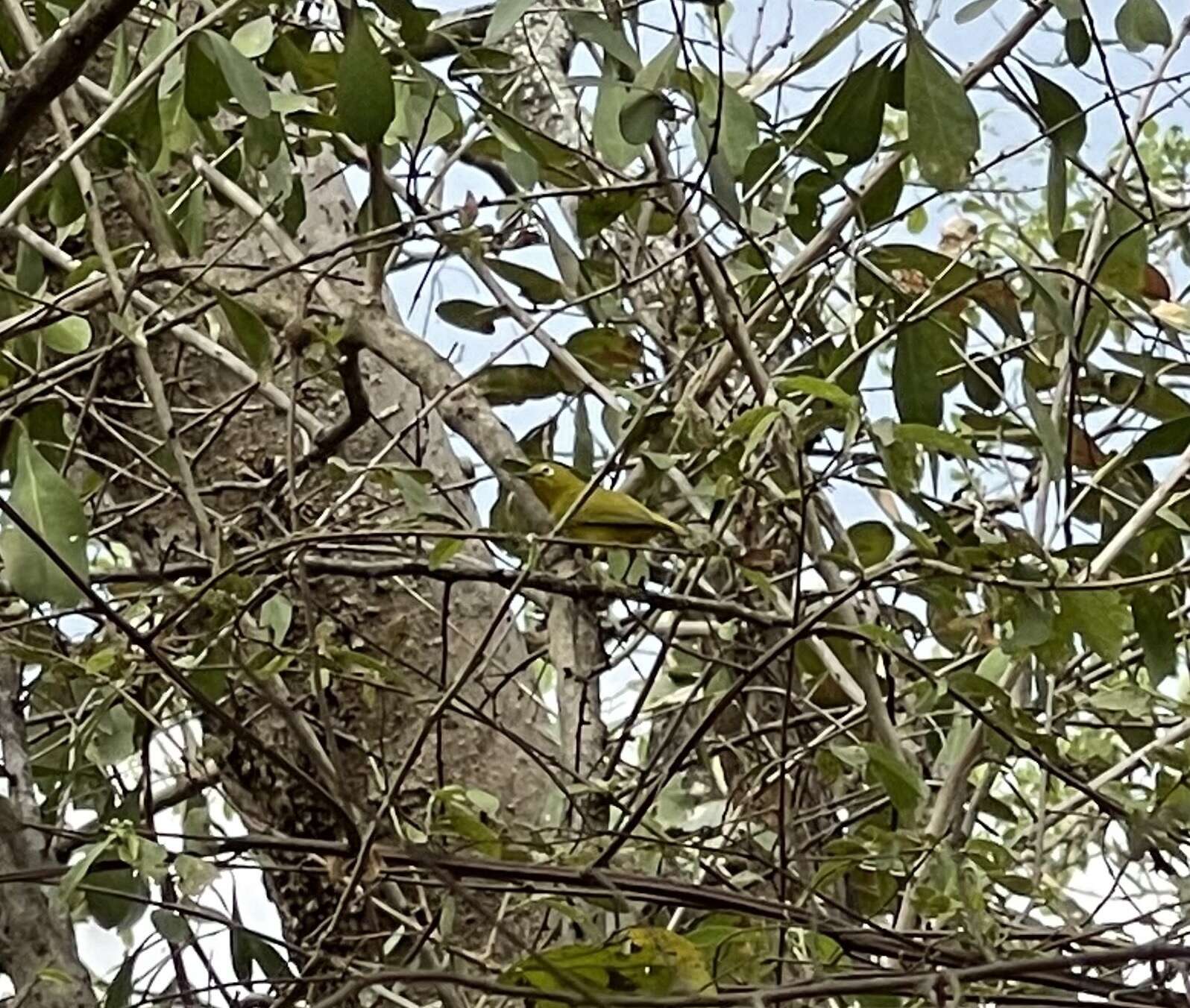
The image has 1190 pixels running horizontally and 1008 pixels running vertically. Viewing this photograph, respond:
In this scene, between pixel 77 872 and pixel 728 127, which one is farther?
pixel 728 127

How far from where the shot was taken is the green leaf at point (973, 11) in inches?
30.8

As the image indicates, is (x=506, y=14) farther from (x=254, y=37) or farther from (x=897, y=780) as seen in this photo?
(x=897, y=780)

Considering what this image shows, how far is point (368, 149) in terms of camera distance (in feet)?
2.64

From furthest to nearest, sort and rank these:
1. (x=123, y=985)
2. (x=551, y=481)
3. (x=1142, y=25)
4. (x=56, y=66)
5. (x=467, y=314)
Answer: (x=467, y=314)
(x=551, y=481)
(x=123, y=985)
(x=1142, y=25)
(x=56, y=66)

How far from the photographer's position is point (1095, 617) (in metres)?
0.76

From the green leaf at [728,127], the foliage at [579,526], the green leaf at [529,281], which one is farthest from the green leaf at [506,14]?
the green leaf at [529,281]

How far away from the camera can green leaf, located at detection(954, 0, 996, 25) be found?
782mm

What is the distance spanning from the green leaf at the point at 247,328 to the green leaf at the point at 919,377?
0.31 metres

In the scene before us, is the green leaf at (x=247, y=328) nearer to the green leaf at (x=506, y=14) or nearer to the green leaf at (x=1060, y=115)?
the green leaf at (x=506, y=14)

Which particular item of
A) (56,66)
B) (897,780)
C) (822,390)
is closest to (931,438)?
(822,390)

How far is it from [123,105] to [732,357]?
392mm

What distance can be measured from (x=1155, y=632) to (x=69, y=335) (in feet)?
1.80

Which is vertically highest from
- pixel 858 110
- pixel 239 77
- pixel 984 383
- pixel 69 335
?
pixel 984 383

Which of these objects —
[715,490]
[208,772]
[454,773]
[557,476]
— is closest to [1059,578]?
[715,490]
